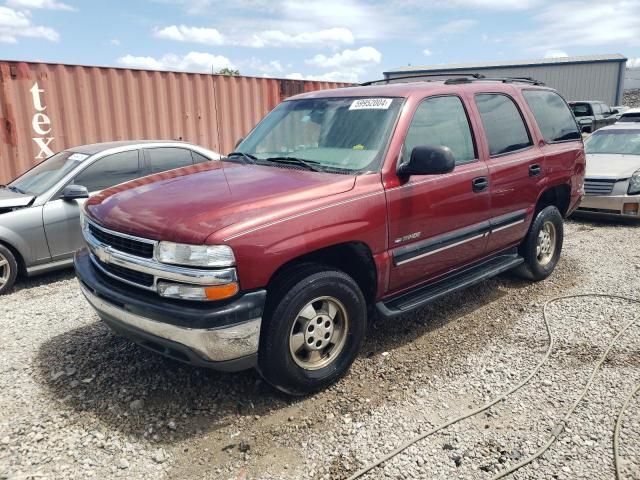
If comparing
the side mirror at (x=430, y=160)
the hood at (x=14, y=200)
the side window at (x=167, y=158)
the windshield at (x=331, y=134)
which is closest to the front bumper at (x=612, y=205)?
the windshield at (x=331, y=134)

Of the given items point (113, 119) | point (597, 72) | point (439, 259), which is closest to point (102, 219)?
point (439, 259)

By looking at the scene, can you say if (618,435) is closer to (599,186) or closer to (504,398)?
(504,398)

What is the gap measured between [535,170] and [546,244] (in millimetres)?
1046

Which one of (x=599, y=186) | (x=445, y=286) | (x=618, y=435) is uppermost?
(x=599, y=186)

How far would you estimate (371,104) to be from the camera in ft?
12.6

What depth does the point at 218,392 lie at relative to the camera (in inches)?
133

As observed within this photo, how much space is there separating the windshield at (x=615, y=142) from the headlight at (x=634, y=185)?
4.27ft

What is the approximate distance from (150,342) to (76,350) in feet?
4.37

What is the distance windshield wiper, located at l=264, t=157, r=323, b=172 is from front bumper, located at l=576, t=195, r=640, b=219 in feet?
20.8

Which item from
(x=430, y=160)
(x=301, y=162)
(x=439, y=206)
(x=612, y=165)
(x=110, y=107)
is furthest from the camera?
(x=110, y=107)

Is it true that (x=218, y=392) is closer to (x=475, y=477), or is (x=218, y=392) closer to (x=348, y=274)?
(x=348, y=274)

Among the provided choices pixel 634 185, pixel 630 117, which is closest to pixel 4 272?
pixel 634 185

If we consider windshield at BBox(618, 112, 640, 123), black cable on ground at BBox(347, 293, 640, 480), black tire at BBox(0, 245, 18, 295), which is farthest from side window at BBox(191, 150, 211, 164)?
windshield at BBox(618, 112, 640, 123)

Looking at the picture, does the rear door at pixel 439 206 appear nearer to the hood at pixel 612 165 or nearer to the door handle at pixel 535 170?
the door handle at pixel 535 170
